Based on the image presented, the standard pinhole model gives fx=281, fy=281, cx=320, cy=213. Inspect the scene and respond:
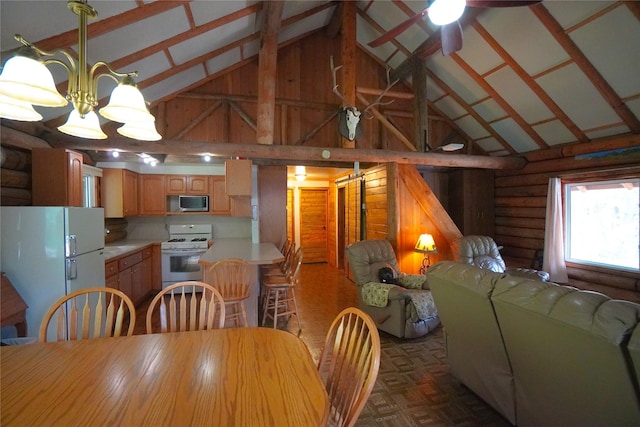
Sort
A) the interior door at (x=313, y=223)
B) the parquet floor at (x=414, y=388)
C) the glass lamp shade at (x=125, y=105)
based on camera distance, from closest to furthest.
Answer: the glass lamp shade at (x=125, y=105), the parquet floor at (x=414, y=388), the interior door at (x=313, y=223)

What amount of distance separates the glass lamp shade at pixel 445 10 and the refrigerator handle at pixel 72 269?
3760 millimetres

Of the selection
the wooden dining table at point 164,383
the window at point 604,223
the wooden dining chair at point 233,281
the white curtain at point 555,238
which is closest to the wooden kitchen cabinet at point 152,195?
the wooden dining chair at point 233,281

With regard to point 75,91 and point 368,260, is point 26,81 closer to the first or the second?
point 75,91

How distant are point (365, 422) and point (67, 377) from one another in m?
1.73

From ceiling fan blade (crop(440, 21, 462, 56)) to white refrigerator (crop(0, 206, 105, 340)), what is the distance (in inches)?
154

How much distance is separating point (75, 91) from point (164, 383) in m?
1.40

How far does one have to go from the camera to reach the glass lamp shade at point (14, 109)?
125 centimetres

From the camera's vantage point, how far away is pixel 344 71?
169 inches

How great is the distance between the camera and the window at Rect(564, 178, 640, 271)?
12.8 feet

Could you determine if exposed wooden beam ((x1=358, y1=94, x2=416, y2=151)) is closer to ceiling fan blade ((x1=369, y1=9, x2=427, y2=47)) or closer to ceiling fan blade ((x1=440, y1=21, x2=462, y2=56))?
ceiling fan blade ((x1=369, y1=9, x2=427, y2=47))

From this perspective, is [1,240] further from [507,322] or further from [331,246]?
→ [331,246]

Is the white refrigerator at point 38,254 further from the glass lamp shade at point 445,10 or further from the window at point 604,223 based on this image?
the window at point 604,223

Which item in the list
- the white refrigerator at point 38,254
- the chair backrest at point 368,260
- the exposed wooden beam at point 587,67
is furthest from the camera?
the chair backrest at point 368,260

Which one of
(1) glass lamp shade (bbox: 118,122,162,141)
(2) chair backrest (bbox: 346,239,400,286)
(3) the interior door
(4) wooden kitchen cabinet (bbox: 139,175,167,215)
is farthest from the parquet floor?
(3) the interior door
